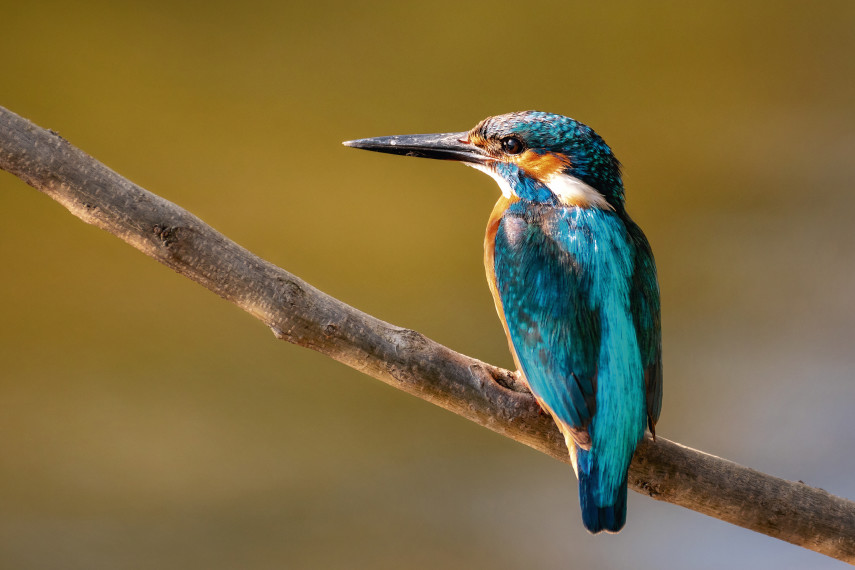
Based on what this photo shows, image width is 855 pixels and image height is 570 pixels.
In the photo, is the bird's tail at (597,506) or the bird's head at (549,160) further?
the bird's head at (549,160)

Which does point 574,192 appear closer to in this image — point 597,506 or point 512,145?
point 512,145

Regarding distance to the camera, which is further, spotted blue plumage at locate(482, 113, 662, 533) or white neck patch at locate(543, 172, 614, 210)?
white neck patch at locate(543, 172, 614, 210)

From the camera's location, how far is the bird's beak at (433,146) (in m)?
1.34

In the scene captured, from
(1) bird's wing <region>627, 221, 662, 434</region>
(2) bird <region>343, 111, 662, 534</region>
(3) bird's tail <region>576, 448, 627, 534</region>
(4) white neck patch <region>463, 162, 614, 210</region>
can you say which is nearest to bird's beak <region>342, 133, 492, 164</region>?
(2) bird <region>343, 111, 662, 534</region>

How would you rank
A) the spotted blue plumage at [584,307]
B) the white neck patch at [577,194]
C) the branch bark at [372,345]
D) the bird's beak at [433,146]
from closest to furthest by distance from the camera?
the branch bark at [372,345] < the spotted blue plumage at [584,307] < the white neck patch at [577,194] < the bird's beak at [433,146]

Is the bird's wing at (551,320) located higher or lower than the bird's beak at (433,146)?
lower

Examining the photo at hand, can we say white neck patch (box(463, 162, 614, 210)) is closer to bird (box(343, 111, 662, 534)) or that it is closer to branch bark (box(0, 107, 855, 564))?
bird (box(343, 111, 662, 534))

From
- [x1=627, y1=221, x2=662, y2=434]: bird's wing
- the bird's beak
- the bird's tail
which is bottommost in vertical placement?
the bird's tail

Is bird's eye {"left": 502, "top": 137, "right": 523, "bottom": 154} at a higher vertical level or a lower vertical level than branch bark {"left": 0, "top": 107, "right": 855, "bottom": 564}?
higher

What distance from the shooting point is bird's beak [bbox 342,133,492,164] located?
1.34 meters

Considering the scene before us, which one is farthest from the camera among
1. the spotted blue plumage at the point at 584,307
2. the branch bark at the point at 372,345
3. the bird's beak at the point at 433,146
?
the bird's beak at the point at 433,146

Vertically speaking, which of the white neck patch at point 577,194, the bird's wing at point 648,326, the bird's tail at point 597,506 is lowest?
the bird's tail at point 597,506

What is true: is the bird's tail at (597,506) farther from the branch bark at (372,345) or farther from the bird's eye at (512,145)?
the bird's eye at (512,145)

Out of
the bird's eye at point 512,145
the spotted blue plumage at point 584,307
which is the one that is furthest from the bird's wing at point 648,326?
the bird's eye at point 512,145
